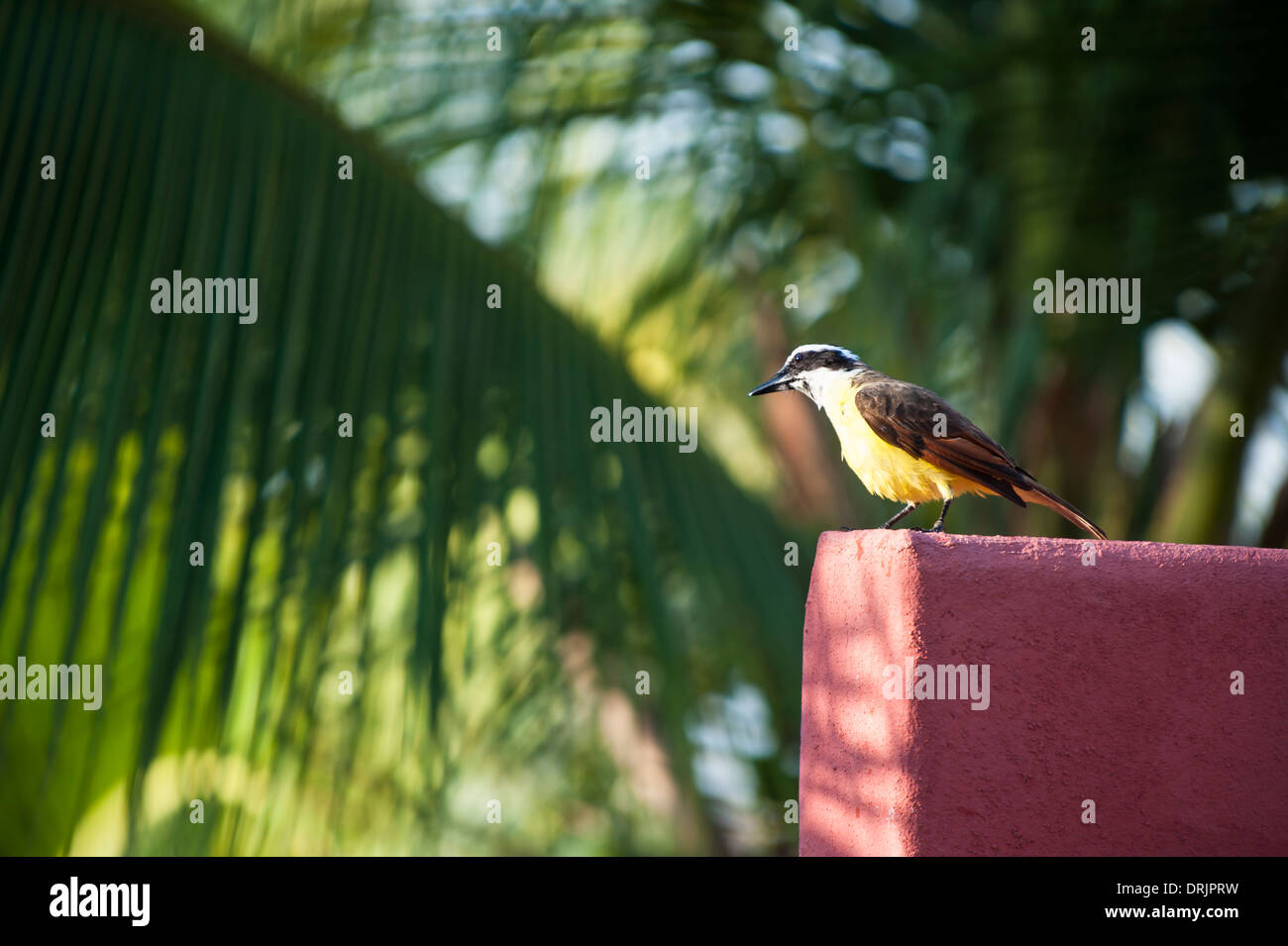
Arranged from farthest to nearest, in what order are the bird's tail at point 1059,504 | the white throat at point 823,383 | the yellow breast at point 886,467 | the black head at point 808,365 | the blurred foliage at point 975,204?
the blurred foliage at point 975,204, the black head at point 808,365, the white throat at point 823,383, the yellow breast at point 886,467, the bird's tail at point 1059,504

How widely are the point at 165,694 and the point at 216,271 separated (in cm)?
88

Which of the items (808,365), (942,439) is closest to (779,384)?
(808,365)

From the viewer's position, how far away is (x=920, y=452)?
247 centimetres

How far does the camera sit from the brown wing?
243 centimetres

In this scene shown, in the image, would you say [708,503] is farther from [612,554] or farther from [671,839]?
[671,839]

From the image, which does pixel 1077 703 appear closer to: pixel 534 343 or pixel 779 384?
pixel 779 384

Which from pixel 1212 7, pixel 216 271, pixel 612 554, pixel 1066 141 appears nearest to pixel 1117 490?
pixel 1066 141

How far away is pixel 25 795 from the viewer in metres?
2.13

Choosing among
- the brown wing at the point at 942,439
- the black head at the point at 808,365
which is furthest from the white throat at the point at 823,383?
the brown wing at the point at 942,439

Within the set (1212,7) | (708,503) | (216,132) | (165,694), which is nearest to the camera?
(165,694)

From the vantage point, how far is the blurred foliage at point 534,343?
2053 mm

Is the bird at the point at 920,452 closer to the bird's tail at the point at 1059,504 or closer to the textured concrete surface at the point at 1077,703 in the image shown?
the bird's tail at the point at 1059,504

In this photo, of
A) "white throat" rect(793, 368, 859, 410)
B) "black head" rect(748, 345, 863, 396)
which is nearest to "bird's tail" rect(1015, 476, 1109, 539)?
"white throat" rect(793, 368, 859, 410)

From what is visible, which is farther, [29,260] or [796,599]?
[796,599]
